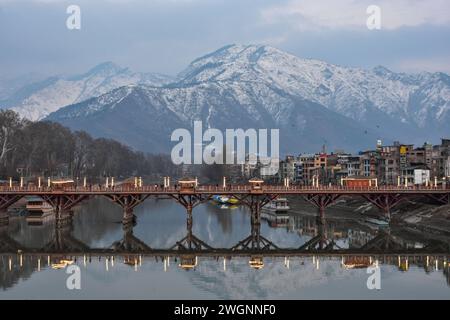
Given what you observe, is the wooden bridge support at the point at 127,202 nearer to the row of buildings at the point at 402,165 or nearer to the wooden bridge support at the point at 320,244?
the wooden bridge support at the point at 320,244

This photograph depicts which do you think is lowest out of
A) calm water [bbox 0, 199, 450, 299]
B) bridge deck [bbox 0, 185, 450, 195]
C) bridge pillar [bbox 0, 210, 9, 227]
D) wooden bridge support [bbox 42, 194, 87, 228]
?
calm water [bbox 0, 199, 450, 299]

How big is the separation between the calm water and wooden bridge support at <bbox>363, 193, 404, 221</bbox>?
3326 mm

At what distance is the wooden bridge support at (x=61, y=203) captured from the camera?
326 feet

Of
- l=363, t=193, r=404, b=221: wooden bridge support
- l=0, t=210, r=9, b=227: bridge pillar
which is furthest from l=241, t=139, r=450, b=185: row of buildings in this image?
l=0, t=210, r=9, b=227: bridge pillar

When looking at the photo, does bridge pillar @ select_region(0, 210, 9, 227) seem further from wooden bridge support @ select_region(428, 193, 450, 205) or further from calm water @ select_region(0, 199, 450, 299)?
wooden bridge support @ select_region(428, 193, 450, 205)

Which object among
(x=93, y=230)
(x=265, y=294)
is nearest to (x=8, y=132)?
(x=93, y=230)

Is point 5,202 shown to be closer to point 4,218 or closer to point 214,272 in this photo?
point 4,218

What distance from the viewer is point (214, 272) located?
67.1 meters

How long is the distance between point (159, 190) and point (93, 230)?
10752 mm

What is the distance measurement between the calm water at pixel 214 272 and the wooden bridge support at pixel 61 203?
6.51 feet

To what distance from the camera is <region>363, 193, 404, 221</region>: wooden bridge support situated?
99.2m

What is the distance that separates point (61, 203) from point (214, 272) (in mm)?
40607

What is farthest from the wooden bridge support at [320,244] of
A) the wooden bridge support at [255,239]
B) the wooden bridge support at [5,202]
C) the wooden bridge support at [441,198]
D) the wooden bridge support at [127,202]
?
the wooden bridge support at [5,202]

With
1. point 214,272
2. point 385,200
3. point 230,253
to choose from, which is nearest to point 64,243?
point 230,253
